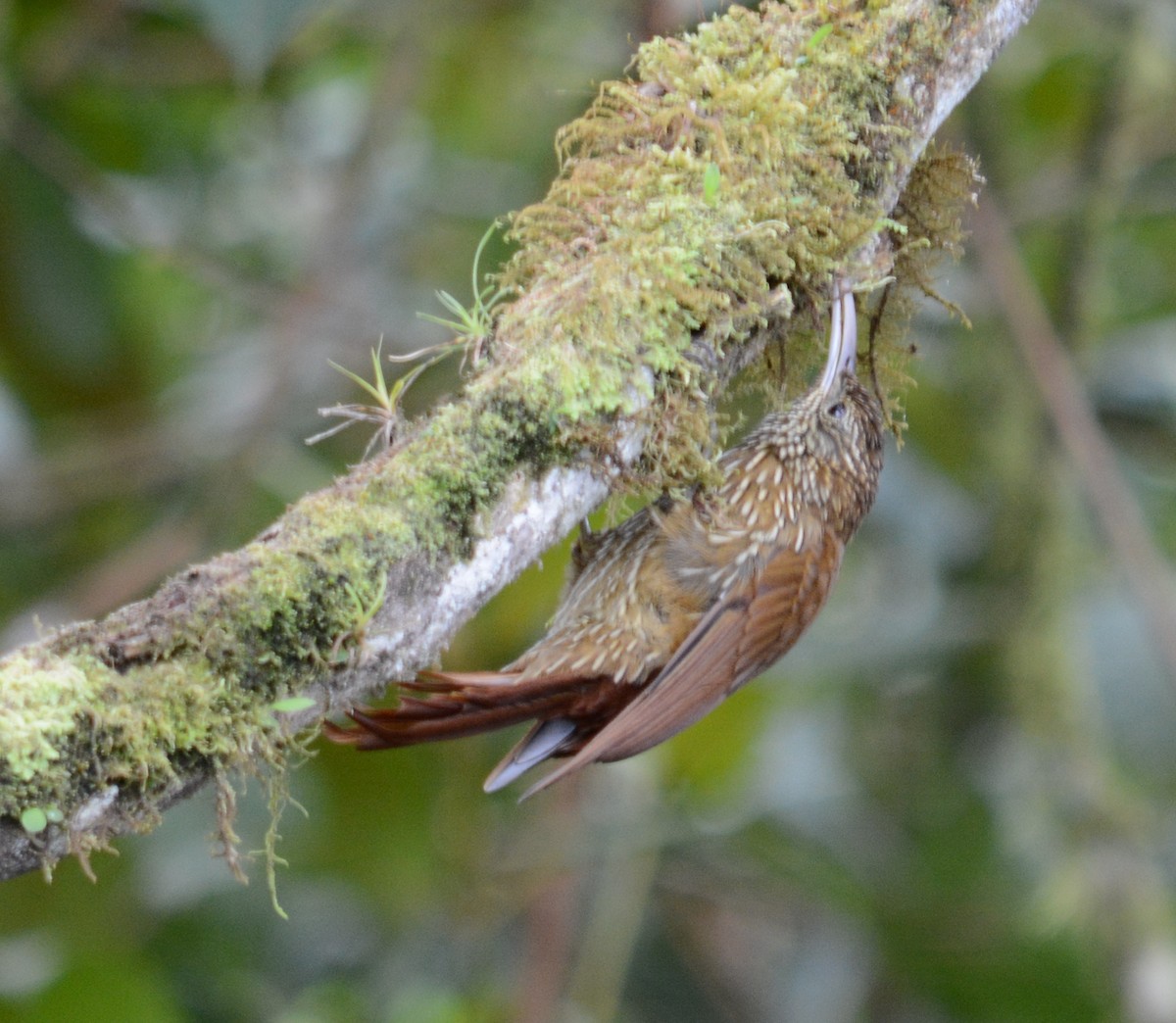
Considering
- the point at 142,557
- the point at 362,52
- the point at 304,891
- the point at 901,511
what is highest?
the point at 362,52

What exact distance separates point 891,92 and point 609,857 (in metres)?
2.61

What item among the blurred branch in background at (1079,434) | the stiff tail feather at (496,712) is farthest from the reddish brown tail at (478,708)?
the blurred branch in background at (1079,434)

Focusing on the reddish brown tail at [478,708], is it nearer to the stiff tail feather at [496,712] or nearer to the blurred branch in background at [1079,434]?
the stiff tail feather at [496,712]

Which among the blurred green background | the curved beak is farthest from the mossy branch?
the blurred green background

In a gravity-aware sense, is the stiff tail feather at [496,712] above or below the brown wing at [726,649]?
below

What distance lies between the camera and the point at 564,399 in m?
1.72

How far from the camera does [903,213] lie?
240 centimetres

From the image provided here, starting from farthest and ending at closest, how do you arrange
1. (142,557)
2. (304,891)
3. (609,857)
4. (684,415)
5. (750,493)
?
1. (304,891)
2. (609,857)
3. (142,557)
4. (750,493)
5. (684,415)

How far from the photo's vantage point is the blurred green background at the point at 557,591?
381 centimetres

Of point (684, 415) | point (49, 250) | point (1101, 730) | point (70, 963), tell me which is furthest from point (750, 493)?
point (49, 250)

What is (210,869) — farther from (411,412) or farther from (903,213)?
(903,213)

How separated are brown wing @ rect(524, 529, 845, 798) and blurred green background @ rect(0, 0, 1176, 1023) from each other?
1.22 metres

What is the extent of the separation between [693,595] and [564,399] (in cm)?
83

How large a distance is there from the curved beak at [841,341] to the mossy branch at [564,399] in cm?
5
